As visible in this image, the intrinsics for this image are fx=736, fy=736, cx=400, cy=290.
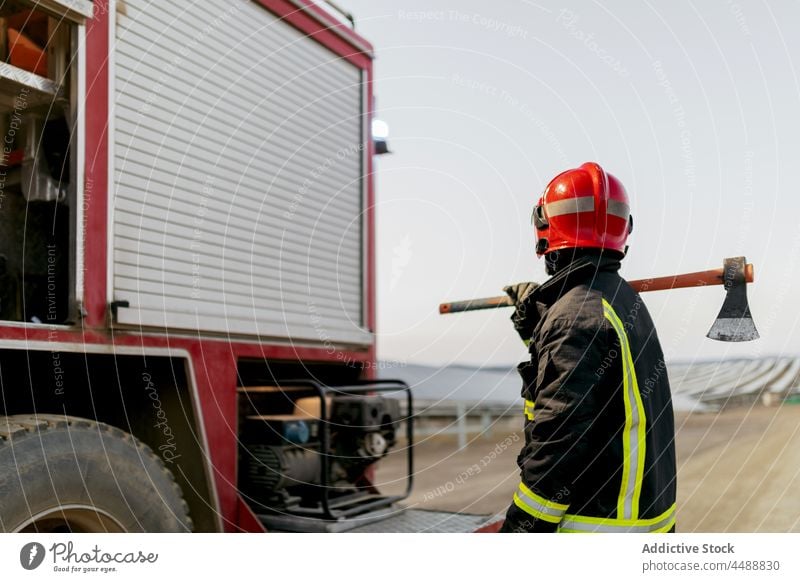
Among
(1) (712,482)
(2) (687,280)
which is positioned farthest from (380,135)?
(1) (712,482)

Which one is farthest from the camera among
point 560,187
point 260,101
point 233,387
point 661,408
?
point 260,101

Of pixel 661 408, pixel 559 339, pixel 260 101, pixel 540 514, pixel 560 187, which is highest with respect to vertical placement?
pixel 260 101

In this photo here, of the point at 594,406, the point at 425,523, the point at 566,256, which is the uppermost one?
the point at 566,256

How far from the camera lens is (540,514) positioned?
2365mm

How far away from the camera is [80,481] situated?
3111 mm

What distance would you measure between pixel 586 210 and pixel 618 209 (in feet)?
0.46

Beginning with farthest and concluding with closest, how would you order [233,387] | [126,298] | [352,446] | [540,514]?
[352,446] → [233,387] → [126,298] → [540,514]

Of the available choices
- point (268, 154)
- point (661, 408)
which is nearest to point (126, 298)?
point (268, 154)

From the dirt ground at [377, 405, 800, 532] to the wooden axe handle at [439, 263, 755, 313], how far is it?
5.71 ft

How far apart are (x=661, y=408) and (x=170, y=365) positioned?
8.11 feet

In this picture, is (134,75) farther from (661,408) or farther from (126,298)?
(661,408)

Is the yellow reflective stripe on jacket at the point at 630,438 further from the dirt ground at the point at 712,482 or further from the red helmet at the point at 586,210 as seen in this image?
the dirt ground at the point at 712,482

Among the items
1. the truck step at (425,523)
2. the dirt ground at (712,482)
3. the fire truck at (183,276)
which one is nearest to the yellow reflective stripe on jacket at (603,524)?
the truck step at (425,523)

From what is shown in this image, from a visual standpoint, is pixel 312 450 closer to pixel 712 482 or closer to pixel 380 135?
pixel 380 135
